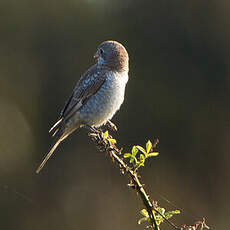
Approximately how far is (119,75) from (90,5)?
6.59m

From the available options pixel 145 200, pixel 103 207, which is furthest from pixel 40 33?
pixel 145 200

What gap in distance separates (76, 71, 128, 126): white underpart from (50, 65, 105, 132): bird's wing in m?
0.04

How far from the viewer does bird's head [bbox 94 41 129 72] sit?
5273 millimetres

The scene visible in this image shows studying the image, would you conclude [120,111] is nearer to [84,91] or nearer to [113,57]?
[113,57]

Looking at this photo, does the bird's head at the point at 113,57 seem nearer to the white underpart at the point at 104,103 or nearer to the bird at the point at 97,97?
the bird at the point at 97,97

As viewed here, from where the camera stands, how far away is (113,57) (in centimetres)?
530

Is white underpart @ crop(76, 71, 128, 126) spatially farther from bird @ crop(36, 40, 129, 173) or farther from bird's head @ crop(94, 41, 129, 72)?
bird's head @ crop(94, 41, 129, 72)

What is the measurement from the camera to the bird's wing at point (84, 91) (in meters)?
5.11

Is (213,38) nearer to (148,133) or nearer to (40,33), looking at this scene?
(148,133)

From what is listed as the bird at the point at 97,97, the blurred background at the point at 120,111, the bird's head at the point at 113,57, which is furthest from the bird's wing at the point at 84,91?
the blurred background at the point at 120,111

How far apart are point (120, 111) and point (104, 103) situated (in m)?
4.91

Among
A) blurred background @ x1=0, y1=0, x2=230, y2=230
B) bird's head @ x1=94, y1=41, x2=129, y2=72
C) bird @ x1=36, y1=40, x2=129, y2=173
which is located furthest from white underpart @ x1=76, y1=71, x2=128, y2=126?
blurred background @ x1=0, y1=0, x2=230, y2=230

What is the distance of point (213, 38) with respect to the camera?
1091 centimetres

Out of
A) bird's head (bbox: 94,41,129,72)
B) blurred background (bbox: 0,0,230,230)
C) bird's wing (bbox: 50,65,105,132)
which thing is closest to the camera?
bird's wing (bbox: 50,65,105,132)
